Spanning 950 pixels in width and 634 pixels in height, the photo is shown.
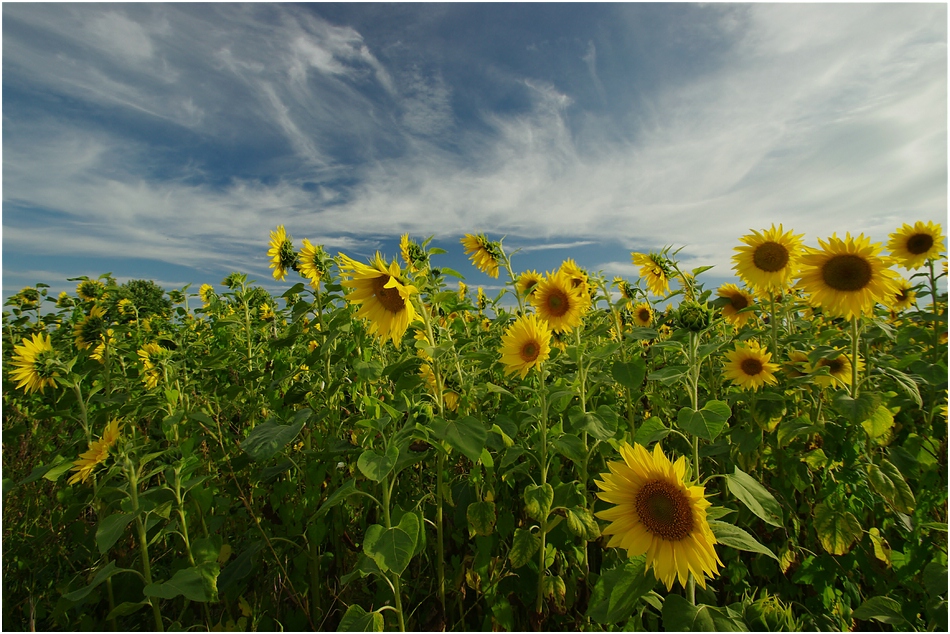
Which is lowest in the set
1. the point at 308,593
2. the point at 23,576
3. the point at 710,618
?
the point at 23,576

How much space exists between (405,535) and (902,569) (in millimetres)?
2231

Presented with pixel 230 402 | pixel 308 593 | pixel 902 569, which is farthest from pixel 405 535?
pixel 902 569

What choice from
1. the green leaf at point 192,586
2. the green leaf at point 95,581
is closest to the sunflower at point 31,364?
the green leaf at point 95,581

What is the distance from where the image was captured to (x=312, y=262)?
2.83m

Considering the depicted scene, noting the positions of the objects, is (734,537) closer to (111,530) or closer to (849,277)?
(849,277)

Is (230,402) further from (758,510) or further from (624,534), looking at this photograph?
(758,510)

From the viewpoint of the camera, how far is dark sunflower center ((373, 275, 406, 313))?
210 centimetres

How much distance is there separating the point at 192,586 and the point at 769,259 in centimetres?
351

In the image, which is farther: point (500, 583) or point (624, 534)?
point (500, 583)

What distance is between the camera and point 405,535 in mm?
1588

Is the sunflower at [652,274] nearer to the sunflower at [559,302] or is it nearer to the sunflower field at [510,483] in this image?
the sunflower field at [510,483]

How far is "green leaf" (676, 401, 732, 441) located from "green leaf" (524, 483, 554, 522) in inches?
23.0

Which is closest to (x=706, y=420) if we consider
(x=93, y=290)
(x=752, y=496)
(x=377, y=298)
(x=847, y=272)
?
(x=752, y=496)

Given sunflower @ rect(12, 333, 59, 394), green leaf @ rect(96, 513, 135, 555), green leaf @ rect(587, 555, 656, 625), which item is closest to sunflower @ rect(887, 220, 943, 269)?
green leaf @ rect(587, 555, 656, 625)
